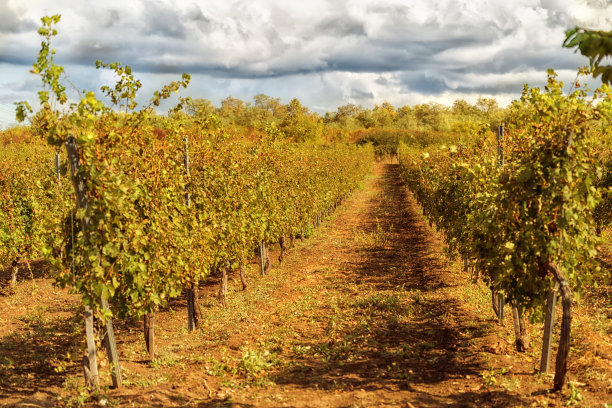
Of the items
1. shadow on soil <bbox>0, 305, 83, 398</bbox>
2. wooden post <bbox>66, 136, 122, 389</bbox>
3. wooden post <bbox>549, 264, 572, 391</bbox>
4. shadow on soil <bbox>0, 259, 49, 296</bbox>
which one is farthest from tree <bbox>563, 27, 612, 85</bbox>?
shadow on soil <bbox>0, 259, 49, 296</bbox>

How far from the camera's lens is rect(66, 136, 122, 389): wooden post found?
19.6 feet

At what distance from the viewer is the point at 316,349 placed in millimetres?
8523

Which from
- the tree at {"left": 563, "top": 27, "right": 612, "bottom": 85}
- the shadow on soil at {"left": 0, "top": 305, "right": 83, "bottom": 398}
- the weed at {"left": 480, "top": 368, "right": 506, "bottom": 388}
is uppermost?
the tree at {"left": 563, "top": 27, "right": 612, "bottom": 85}

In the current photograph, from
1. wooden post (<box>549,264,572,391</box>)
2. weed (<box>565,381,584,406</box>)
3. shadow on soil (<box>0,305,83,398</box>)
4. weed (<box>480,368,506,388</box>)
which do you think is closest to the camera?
weed (<box>565,381,584,406</box>)

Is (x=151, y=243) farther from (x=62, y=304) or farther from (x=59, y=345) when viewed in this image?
(x=62, y=304)

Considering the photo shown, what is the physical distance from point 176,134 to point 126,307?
12.4ft

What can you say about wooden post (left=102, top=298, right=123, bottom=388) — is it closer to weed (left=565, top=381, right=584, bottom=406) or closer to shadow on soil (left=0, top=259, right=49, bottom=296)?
weed (left=565, top=381, right=584, bottom=406)

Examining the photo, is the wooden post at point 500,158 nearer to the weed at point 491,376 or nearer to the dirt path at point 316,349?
the dirt path at point 316,349

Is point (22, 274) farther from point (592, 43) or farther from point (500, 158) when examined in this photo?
point (592, 43)

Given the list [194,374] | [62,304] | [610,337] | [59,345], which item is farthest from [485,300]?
[62,304]

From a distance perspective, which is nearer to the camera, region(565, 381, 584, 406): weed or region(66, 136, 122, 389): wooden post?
region(565, 381, 584, 406): weed

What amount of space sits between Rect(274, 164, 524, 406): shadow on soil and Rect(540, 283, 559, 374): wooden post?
3.03 feet

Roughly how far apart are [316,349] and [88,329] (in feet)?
12.8

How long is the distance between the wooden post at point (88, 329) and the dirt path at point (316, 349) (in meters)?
0.26
